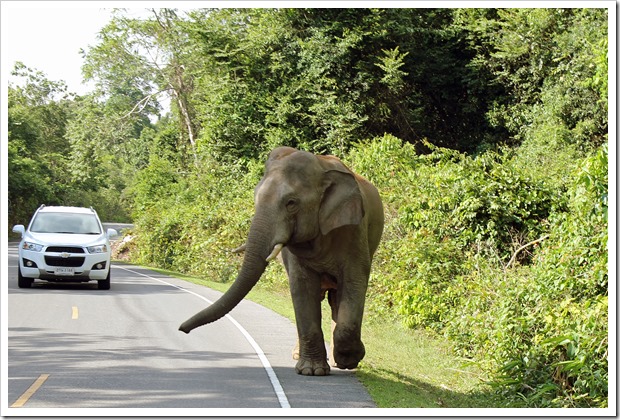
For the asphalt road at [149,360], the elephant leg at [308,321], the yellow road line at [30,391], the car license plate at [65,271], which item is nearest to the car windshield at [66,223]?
the car license plate at [65,271]

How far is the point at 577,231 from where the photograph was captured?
12.5 m

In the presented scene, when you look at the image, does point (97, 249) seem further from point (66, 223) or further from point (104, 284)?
point (104, 284)

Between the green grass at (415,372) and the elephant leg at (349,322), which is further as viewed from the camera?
the elephant leg at (349,322)

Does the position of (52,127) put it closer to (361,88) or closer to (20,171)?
(20,171)

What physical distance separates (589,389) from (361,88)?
21.3 metres

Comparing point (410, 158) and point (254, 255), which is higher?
point (410, 158)

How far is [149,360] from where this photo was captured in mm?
12227

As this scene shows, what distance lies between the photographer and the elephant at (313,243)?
9953 millimetres

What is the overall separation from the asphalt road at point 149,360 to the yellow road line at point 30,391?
12mm

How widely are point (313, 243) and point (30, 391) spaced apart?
3665mm

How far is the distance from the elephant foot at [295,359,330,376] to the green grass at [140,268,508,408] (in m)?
0.49

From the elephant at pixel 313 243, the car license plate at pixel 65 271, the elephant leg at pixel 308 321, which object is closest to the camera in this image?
the elephant at pixel 313 243

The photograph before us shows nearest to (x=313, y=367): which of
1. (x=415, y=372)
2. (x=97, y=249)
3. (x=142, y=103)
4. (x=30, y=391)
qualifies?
(x=415, y=372)

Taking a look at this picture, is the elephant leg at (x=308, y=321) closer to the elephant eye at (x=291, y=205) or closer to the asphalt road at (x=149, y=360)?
the asphalt road at (x=149, y=360)
